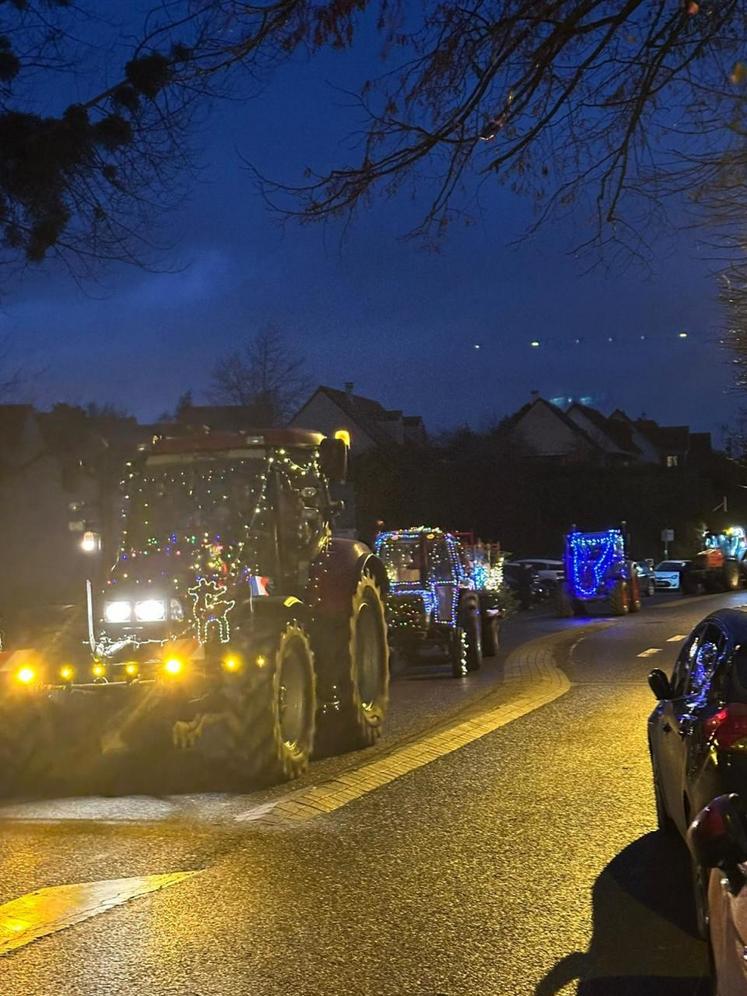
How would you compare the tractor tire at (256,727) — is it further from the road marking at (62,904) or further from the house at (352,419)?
the house at (352,419)

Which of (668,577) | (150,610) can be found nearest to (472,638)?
(150,610)

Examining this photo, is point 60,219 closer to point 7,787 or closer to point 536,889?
point 7,787

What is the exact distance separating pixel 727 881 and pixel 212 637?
23.1 ft

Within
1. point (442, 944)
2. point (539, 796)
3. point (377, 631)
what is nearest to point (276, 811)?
point (539, 796)

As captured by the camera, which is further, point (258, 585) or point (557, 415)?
point (557, 415)

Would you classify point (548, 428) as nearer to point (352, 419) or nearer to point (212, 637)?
point (352, 419)

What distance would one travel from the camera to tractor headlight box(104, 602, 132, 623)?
36.7ft

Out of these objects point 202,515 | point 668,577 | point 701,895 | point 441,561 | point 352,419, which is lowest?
point 701,895

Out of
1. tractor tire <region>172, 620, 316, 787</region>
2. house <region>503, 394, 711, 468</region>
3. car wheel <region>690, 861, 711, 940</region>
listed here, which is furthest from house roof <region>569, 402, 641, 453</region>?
car wheel <region>690, 861, 711, 940</region>

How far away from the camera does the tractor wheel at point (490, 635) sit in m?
23.6

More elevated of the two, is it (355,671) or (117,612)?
(117,612)

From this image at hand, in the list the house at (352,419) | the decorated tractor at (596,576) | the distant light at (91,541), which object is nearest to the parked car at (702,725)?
the distant light at (91,541)

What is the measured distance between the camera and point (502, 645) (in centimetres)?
2736

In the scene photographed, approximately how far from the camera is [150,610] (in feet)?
36.5
